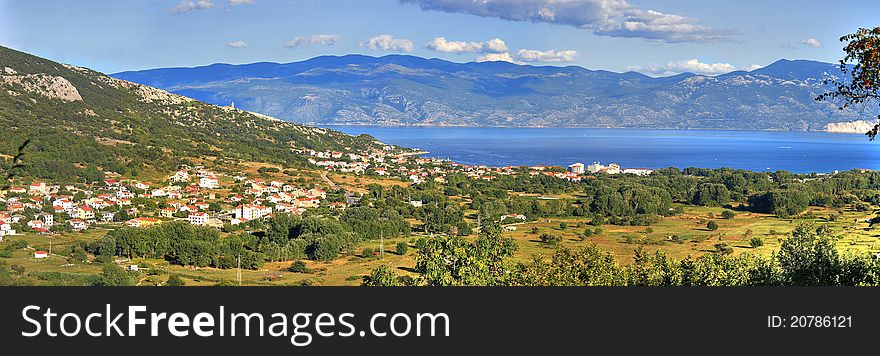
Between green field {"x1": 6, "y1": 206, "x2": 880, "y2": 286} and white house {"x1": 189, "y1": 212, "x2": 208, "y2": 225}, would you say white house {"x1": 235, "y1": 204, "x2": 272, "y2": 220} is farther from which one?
green field {"x1": 6, "y1": 206, "x2": 880, "y2": 286}

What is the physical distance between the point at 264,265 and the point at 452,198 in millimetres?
24178

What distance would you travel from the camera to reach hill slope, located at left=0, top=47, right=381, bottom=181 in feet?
161

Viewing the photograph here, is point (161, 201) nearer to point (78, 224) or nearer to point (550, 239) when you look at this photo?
point (78, 224)

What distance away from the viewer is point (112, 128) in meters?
61.0

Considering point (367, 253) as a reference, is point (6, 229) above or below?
above

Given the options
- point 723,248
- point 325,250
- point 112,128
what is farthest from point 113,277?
point 112,128

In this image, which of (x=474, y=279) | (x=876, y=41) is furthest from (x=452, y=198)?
(x=876, y=41)

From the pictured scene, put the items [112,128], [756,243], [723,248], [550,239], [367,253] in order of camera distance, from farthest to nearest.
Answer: [112,128] → [550,239] → [367,253] → [756,243] → [723,248]

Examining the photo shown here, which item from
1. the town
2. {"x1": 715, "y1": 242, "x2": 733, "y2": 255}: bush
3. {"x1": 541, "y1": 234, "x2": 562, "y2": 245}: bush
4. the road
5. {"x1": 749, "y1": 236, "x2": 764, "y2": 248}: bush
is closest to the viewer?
{"x1": 715, "y1": 242, "x2": 733, "y2": 255}: bush

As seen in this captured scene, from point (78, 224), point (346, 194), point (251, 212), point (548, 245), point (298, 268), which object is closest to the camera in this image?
point (298, 268)

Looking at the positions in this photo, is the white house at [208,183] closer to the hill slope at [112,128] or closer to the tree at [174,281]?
the hill slope at [112,128]

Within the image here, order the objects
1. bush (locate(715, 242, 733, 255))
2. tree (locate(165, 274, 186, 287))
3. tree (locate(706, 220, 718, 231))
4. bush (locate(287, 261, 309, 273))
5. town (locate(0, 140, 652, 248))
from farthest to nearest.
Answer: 1. tree (locate(706, 220, 718, 231))
2. town (locate(0, 140, 652, 248))
3. bush (locate(715, 242, 733, 255))
4. bush (locate(287, 261, 309, 273))
5. tree (locate(165, 274, 186, 287))

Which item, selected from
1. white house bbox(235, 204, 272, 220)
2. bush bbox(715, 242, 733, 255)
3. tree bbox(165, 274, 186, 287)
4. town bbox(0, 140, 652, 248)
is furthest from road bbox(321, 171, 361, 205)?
tree bbox(165, 274, 186, 287)

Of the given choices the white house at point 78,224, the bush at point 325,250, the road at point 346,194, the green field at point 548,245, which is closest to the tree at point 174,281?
the green field at point 548,245
